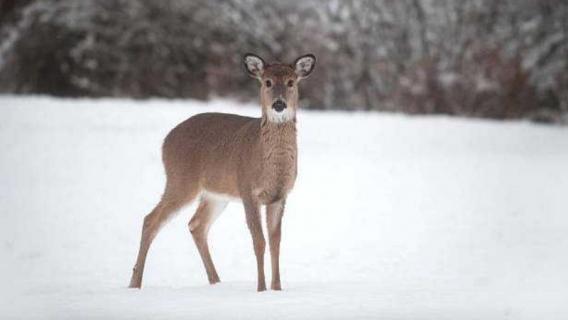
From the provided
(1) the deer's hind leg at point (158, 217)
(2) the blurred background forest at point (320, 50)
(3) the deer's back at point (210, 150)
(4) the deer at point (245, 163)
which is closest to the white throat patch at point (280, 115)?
(4) the deer at point (245, 163)

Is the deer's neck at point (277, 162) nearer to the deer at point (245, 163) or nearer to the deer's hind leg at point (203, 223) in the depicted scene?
the deer at point (245, 163)

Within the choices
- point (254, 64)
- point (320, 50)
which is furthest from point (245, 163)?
point (320, 50)

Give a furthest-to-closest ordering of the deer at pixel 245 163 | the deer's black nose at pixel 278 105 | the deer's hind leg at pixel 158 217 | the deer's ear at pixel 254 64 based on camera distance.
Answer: the deer's hind leg at pixel 158 217
the deer's ear at pixel 254 64
the deer at pixel 245 163
the deer's black nose at pixel 278 105

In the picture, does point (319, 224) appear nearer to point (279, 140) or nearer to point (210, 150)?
point (210, 150)

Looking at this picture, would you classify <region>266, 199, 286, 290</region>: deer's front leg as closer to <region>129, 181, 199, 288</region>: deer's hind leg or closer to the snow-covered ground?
the snow-covered ground

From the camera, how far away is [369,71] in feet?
109

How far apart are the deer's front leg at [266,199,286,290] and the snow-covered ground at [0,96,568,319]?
10.3 inches

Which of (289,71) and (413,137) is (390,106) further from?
(289,71)

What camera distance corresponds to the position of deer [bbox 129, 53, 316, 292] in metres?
9.66

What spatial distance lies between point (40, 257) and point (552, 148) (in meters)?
12.8

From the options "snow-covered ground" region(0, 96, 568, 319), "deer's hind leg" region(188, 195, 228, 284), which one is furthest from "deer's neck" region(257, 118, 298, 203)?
"deer's hind leg" region(188, 195, 228, 284)

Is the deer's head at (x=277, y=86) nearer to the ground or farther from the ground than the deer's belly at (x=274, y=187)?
farther from the ground

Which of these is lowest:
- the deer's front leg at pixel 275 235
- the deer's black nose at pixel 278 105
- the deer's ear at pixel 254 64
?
the deer's front leg at pixel 275 235

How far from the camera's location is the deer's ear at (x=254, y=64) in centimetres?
979
